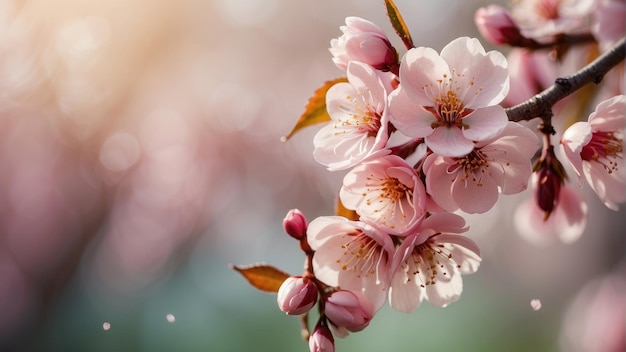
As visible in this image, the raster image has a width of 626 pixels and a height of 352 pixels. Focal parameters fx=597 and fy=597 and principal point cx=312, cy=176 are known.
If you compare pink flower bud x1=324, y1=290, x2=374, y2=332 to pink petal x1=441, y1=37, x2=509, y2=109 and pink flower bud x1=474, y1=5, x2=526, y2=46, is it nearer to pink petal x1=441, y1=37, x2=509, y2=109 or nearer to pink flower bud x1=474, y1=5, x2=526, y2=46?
pink petal x1=441, y1=37, x2=509, y2=109

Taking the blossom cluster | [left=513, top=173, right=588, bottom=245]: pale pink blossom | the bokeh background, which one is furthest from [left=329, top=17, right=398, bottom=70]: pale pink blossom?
the bokeh background

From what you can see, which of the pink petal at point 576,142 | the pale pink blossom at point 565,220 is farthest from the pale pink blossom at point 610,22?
the pink petal at point 576,142

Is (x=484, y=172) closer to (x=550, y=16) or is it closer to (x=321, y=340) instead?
(x=321, y=340)

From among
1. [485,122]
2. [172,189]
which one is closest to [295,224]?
[485,122]

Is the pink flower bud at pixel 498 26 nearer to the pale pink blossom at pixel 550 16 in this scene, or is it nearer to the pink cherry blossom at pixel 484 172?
the pale pink blossom at pixel 550 16

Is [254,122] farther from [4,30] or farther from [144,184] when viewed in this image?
[4,30]

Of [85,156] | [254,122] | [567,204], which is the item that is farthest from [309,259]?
[254,122]
